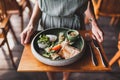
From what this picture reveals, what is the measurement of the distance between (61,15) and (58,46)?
0.27 metres

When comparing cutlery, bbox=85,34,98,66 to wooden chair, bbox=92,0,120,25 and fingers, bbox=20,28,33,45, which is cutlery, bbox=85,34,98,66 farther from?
wooden chair, bbox=92,0,120,25

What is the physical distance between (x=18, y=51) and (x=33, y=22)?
101 cm

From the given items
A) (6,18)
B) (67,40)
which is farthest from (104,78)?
(6,18)

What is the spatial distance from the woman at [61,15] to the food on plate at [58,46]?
124mm

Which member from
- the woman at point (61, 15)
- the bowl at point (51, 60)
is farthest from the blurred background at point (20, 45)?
Answer: the bowl at point (51, 60)

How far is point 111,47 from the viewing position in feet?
6.90

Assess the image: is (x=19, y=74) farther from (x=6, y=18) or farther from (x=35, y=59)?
(x=35, y=59)

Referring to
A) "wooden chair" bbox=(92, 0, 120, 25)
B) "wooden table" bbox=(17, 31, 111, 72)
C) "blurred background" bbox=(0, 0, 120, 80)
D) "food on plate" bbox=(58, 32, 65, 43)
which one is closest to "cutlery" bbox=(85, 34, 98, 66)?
"wooden table" bbox=(17, 31, 111, 72)

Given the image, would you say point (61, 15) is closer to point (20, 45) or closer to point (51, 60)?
point (51, 60)

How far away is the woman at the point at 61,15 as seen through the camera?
3.50ft

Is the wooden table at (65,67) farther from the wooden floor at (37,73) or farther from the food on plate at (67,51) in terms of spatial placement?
the wooden floor at (37,73)

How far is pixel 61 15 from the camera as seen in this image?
1.13 metres

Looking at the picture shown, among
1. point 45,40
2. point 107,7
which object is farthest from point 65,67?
point 107,7

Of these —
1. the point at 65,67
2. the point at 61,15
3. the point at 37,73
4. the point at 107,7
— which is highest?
the point at 61,15
